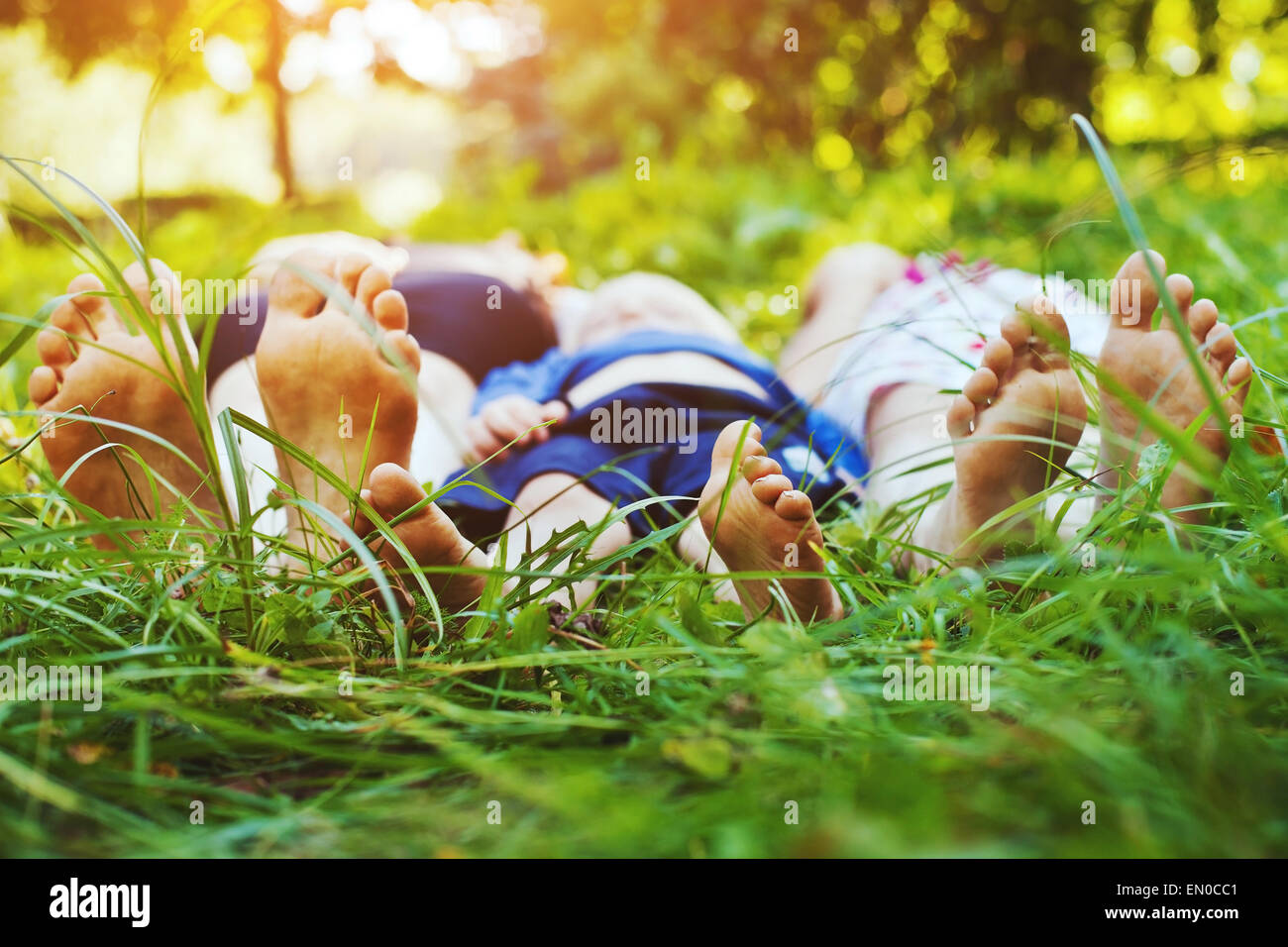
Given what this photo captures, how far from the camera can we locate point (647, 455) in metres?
1.23

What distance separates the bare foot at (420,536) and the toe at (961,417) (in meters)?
0.50

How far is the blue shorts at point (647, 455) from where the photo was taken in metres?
1.17

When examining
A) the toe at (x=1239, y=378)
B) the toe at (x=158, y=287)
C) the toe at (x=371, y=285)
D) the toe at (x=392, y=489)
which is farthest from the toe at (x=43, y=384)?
the toe at (x=1239, y=378)

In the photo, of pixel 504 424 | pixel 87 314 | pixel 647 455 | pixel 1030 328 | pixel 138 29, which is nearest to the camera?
pixel 1030 328

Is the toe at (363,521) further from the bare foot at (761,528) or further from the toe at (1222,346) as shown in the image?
the toe at (1222,346)

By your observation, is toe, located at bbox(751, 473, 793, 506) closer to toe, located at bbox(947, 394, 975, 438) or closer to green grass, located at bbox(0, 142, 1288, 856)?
green grass, located at bbox(0, 142, 1288, 856)

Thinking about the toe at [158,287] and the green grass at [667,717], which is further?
the toe at [158,287]

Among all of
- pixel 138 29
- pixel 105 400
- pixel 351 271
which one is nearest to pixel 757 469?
pixel 351 271

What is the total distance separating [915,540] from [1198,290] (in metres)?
0.89

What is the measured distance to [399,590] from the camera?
2.79 feet

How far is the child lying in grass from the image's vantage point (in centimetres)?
84

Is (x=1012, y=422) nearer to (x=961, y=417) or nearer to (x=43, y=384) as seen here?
(x=961, y=417)

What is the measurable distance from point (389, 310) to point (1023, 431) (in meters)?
0.67
